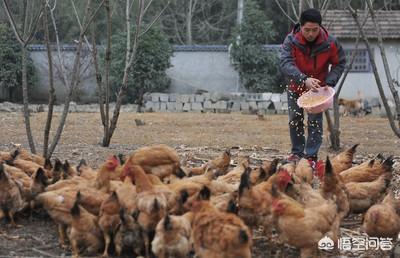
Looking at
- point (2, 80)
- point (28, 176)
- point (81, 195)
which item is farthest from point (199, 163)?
point (2, 80)

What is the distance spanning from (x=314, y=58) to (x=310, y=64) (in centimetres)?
9

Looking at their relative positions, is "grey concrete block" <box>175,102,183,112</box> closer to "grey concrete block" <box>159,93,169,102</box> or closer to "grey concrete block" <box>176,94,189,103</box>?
"grey concrete block" <box>176,94,189,103</box>

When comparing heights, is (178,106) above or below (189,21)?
below

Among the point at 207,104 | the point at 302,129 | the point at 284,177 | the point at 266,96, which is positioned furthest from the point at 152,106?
the point at 284,177

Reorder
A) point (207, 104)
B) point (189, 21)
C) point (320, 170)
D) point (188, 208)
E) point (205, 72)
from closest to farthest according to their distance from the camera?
1. point (188, 208)
2. point (320, 170)
3. point (207, 104)
4. point (205, 72)
5. point (189, 21)

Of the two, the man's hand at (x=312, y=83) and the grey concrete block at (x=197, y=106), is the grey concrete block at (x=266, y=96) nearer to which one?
the grey concrete block at (x=197, y=106)

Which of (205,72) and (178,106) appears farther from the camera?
(205,72)

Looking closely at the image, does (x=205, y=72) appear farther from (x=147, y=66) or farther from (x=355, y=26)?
(x=355, y=26)

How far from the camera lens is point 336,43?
8977 mm

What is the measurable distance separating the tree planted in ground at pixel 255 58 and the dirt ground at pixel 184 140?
599 cm

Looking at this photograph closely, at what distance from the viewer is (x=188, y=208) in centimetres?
571

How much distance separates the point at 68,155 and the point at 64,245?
5021 mm

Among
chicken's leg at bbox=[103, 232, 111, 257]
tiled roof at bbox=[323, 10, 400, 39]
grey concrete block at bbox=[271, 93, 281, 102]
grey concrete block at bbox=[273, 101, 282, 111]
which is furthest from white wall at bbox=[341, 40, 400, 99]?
chicken's leg at bbox=[103, 232, 111, 257]

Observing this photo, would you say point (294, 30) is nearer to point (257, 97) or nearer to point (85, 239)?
point (85, 239)
